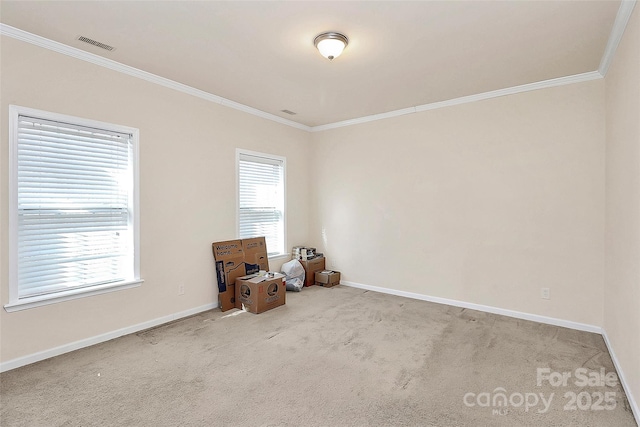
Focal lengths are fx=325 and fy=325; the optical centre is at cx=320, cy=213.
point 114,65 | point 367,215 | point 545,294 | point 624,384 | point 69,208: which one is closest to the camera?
point 624,384

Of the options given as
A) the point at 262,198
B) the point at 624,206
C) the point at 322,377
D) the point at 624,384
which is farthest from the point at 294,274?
the point at 624,206

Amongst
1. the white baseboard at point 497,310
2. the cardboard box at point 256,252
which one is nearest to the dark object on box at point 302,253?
the cardboard box at point 256,252

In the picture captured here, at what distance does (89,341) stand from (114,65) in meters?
2.73

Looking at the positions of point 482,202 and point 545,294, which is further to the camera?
point 482,202

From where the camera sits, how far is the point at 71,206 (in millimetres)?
3041

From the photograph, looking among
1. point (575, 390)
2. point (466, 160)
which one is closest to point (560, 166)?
point (466, 160)

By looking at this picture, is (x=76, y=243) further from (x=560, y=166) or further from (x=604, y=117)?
(x=604, y=117)

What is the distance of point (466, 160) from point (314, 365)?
3.19m

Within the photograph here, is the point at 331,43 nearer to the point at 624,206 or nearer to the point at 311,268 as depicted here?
the point at 624,206

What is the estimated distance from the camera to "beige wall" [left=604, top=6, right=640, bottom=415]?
7.15 feet

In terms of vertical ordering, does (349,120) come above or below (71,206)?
above

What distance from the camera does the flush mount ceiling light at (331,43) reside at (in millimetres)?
2689

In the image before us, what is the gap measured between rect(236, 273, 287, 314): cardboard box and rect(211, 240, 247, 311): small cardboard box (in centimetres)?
11

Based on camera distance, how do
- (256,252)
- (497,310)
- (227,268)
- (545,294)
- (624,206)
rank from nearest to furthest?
(624,206)
(545,294)
(497,310)
(227,268)
(256,252)
